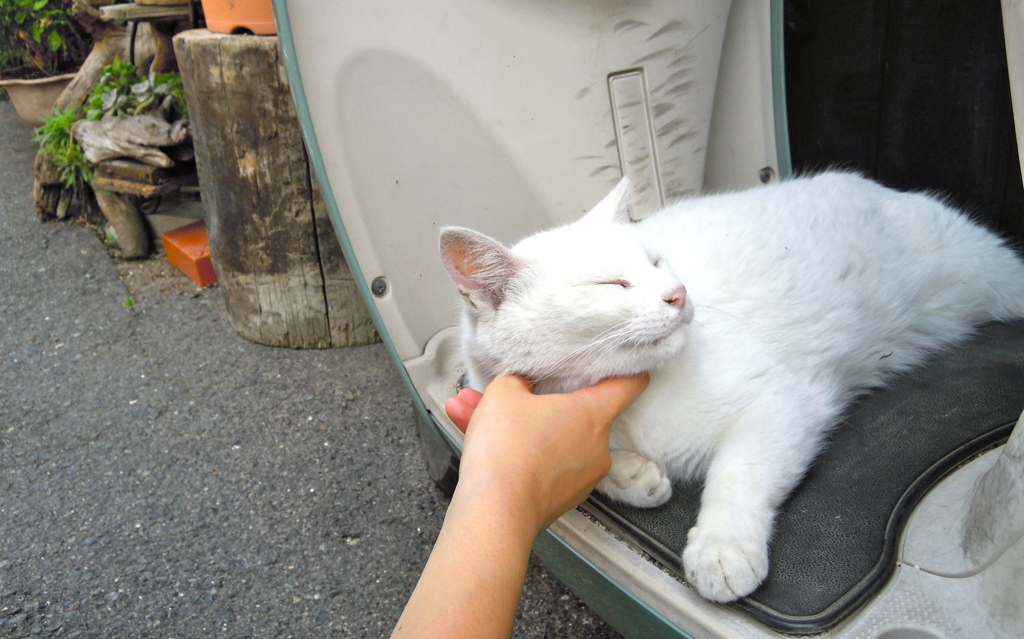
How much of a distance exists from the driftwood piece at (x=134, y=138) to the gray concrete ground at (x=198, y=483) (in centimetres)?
63

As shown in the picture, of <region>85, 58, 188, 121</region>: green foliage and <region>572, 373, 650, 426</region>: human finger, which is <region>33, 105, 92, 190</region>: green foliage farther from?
<region>572, 373, 650, 426</region>: human finger

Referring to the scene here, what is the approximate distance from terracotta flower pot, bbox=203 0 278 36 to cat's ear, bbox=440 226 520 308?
5.34 ft

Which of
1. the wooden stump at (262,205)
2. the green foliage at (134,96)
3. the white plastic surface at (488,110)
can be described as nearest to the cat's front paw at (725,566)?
the white plastic surface at (488,110)

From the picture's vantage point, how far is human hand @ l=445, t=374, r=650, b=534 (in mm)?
1000

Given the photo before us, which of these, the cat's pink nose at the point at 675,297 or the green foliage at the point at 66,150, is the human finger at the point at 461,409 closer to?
the cat's pink nose at the point at 675,297

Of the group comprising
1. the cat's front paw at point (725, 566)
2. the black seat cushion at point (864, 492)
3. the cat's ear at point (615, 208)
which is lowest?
the black seat cushion at point (864, 492)

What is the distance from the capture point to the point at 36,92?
15.9 ft

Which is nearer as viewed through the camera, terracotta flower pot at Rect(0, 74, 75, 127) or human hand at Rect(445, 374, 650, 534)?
human hand at Rect(445, 374, 650, 534)

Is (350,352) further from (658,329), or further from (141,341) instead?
(658,329)

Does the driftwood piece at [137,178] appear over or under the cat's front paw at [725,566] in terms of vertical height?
over

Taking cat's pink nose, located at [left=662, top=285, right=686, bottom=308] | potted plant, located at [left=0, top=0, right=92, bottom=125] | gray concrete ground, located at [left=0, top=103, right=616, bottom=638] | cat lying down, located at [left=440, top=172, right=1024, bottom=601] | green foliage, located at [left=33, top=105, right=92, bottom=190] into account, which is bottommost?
gray concrete ground, located at [left=0, top=103, right=616, bottom=638]

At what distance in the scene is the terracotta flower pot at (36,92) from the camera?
477 cm

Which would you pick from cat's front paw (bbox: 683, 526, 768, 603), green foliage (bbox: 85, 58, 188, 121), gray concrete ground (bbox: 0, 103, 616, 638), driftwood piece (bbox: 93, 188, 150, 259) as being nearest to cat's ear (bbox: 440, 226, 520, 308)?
cat's front paw (bbox: 683, 526, 768, 603)

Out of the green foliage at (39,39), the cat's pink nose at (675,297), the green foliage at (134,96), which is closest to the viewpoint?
the cat's pink nose at (675,297)
